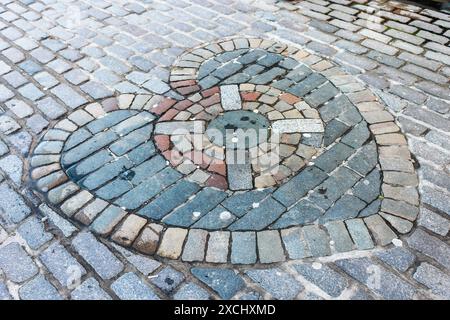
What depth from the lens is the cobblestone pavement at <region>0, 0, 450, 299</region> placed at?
2.50 metres

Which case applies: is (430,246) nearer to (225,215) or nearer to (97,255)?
(225,215)

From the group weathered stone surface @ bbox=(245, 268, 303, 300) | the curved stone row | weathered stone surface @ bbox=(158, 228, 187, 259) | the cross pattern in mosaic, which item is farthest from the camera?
the curved stone row

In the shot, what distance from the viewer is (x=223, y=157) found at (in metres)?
3.18

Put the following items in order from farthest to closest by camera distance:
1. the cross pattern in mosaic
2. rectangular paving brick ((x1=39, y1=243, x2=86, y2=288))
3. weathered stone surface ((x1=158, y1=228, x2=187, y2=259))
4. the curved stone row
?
the curved stone row, the cross pattern in mosaic, weathered stone surface ((x1=158, y1=228, x2=187, y2=259)), rectangular paving brick ((x1=39, y1=243, x2=86, y2=288))

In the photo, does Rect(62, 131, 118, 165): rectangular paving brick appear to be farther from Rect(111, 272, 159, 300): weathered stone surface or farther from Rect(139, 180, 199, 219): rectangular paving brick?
Rect(111, 272, 159, 300): weathered stone surface

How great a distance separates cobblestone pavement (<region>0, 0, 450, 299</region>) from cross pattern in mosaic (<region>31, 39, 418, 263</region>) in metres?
0.01

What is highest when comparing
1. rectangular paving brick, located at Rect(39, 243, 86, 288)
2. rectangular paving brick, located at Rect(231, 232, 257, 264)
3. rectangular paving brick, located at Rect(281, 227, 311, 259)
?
rectangular paving brick, located at Rect(281, 227, 311, 259)

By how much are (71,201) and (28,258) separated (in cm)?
48

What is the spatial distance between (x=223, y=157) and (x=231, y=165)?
104 mm

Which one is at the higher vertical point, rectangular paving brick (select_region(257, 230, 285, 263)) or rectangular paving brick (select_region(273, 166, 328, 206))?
rectangular paving brick (select_region(273, 166, 328, 206))

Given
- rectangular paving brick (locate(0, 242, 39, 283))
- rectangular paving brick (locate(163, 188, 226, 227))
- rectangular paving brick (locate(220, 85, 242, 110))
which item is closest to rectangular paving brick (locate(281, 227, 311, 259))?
rectangular paving brick (locate(163, 188, 226, 227))

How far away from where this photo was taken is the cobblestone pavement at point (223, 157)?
2498mm

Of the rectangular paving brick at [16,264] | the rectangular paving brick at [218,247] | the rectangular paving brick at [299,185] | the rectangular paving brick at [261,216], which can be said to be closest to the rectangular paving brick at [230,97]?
the rectangular paving brick at [299,185]

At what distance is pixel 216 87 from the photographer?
390 centimetres
